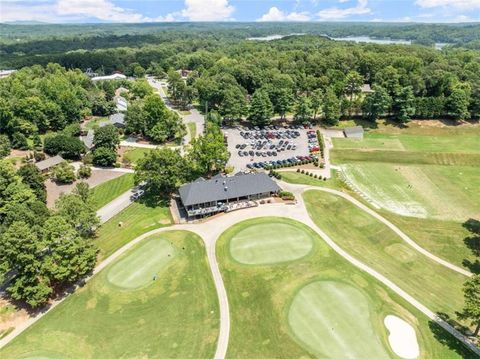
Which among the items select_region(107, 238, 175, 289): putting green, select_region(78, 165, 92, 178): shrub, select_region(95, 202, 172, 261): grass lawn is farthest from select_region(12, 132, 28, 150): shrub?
select_region(107, 238, 175, 289): putting green

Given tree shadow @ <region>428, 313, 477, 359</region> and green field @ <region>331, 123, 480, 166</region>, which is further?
green field @ <region>331, 123, 480, 166</region>

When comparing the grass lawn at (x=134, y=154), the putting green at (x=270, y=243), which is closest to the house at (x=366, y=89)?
the grass lawn at (x=134, y=154)

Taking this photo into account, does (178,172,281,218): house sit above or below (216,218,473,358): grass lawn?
above

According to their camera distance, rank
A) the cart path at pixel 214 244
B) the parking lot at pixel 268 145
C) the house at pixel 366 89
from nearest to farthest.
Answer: the cart path at pixel 214 244 → the parking lot at pixel 268 145 → the house at pixel 366 89

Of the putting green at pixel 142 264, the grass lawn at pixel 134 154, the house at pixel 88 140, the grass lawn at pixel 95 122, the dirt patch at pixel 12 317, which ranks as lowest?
the dirt patch at pixel 12 317

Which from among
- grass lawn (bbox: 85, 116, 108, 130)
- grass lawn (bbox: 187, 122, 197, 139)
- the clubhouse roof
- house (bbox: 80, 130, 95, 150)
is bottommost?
grass lawn (bbox: 187, 122, 197, 139)

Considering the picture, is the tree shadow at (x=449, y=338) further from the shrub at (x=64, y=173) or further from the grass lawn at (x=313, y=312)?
the shrub at (x=64, y=173)

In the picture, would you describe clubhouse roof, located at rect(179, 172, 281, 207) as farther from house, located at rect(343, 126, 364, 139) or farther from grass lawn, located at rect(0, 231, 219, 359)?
house, located at rect(343, 126, 364, 139)

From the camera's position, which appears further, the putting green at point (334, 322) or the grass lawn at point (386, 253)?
the grass lawn at point (386, 253)
